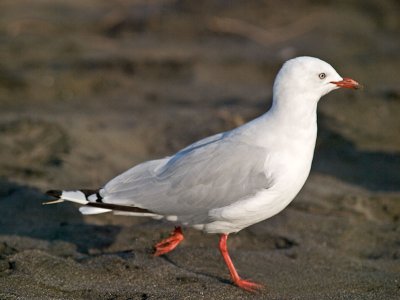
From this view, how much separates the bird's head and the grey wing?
481 millimetres

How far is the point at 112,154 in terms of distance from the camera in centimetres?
777

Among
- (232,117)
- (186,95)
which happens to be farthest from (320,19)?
(232,117)

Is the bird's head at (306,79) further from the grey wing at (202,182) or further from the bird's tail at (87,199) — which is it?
the bird's tail at (87,199)

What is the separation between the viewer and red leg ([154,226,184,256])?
5191mm

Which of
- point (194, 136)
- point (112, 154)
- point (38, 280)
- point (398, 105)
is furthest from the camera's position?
point (398, 105)

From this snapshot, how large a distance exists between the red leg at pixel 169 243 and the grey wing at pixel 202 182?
347 mm

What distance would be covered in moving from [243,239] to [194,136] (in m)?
2.70

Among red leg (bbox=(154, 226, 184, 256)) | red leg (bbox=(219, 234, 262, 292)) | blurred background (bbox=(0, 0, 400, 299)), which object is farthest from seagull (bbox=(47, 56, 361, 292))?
blurred background (bbox=(0, 0, 400, 299))

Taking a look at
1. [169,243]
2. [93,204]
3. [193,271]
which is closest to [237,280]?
[193,271]

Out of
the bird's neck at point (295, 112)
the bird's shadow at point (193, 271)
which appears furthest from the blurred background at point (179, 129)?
the bird's neck at point (295, 112)

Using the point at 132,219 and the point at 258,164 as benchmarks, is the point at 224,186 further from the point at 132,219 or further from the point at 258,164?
the point at 132,219

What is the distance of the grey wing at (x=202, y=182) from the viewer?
4828mm

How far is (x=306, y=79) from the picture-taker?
16.2ft

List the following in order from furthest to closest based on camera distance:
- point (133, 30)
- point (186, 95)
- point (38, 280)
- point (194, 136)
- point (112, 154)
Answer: point (133, 30) → point (186, 95) → point (194, 136) → point (112, 154) → point (38, 280)
